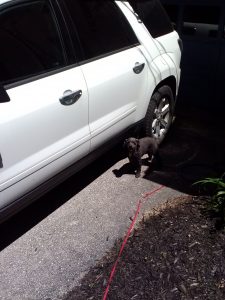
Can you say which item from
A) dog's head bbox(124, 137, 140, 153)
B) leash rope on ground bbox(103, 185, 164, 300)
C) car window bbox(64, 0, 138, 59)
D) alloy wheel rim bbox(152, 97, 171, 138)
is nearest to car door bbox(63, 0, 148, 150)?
car window bbox(64, 0, 138, 59)

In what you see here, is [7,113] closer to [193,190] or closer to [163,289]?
[163,289]

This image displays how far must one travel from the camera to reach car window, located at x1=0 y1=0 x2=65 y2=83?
8.41 ft

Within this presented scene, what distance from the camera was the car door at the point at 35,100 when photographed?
100 inches

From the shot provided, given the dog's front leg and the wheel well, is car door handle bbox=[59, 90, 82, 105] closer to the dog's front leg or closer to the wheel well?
the dog's front leg

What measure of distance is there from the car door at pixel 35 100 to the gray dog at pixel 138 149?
0.90 m

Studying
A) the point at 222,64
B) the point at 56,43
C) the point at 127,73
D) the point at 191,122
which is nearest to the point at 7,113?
the point at 56,43

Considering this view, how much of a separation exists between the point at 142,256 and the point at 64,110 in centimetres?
122

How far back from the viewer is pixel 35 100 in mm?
2666

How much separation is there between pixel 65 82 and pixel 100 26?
89 cm

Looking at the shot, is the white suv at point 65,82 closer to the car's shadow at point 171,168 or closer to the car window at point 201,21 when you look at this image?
the car's shadow at point 171,168

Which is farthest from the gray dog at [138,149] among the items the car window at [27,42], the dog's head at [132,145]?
the car window at [27,42]

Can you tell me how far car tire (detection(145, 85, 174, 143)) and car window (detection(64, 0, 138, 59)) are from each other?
736 mm

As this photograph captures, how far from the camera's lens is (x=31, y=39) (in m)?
2.76

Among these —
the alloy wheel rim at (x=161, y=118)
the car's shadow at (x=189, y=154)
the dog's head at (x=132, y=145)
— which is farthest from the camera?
the alloy wheel rim at (x=161, y=118)
